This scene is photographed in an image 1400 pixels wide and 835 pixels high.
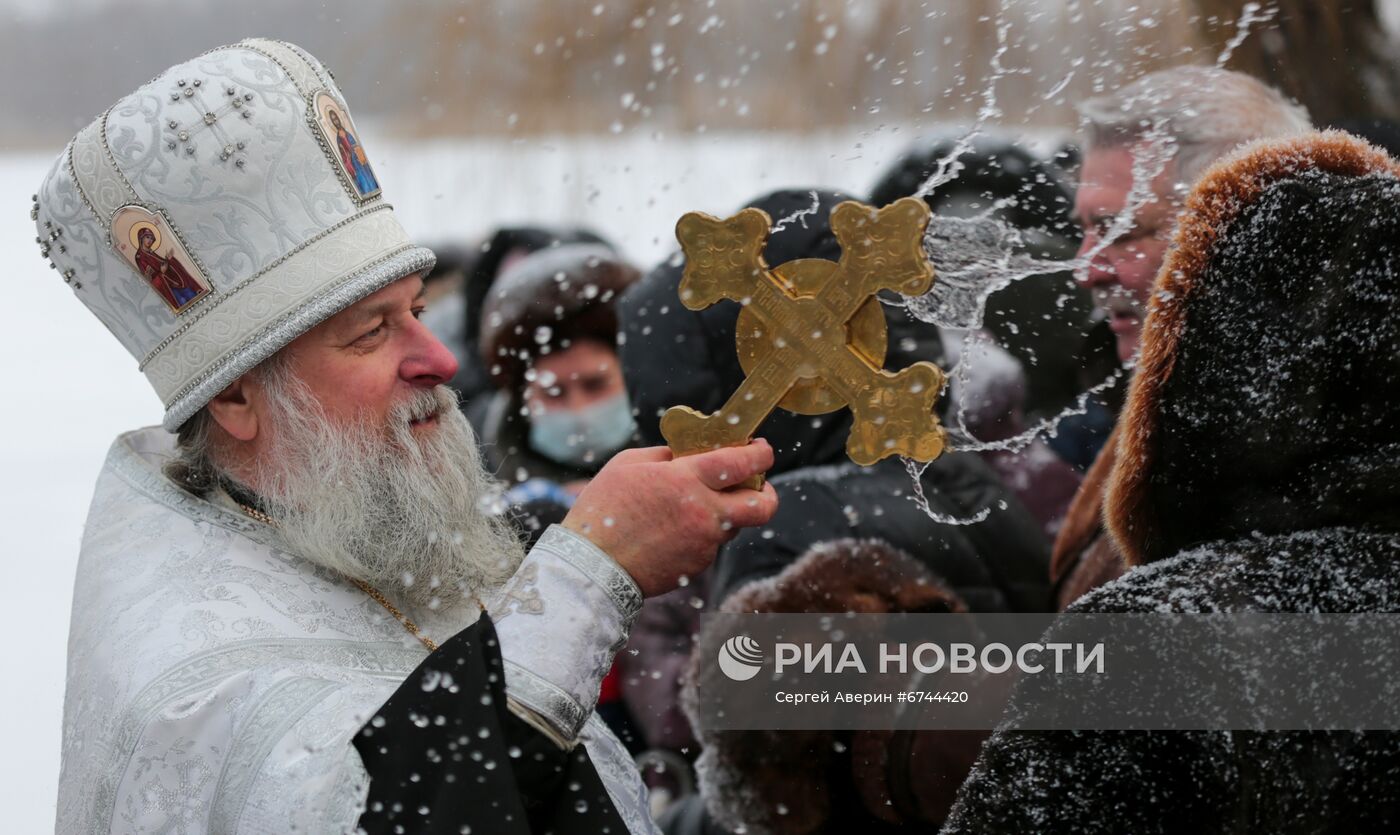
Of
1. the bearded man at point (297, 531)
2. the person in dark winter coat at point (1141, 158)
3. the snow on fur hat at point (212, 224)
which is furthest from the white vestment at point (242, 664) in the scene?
the person in dark winter coat at point (1141, 158)

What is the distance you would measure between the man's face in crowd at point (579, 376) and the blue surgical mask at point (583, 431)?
0.02 metres

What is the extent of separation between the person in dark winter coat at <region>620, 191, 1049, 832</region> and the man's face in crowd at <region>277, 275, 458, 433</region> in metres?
0.68

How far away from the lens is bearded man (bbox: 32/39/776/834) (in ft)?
4.54

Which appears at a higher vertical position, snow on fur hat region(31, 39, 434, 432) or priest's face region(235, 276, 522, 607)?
snow on fur hat region(31, 39, 434, 432)

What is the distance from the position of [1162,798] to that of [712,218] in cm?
74

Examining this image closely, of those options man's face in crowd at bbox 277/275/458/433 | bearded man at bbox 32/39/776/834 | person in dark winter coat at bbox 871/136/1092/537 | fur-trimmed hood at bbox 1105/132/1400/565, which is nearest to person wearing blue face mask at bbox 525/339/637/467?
person in dark winter coat at bbox 871/136/1092/537

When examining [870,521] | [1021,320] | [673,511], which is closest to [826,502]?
[870,521]

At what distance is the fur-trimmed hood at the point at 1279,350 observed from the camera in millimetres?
1215

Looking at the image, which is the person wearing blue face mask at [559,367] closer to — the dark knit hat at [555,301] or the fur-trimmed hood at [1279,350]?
the dark knit hat at [555,301]

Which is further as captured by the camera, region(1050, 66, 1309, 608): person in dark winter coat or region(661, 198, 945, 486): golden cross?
region(1050, 66, 1309, 608): person in dark winter coat

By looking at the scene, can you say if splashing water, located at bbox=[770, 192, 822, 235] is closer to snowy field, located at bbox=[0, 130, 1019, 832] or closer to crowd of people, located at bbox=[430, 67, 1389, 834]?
crowd of people, located at bbox=[430, 67, 1389, 834]

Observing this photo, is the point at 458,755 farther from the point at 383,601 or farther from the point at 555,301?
the point at 555,301

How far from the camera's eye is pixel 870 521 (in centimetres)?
228

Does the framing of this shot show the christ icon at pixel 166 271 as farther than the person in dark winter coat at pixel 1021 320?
No
